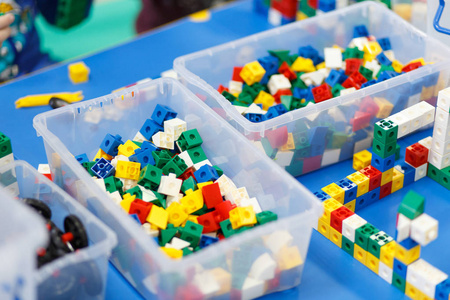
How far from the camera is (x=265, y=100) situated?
4.74ft

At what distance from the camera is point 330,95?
4.56ft

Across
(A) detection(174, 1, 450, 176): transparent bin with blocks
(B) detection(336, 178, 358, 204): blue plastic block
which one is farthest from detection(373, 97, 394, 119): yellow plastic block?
(B) detection(336, 178, 358, 204): blue plastic block

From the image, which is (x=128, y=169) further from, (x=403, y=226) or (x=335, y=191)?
(x=403, y=226)

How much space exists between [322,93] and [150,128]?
1.30ft

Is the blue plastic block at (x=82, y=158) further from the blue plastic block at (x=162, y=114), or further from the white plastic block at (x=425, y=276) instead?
the white plastic block at (x=425, y=276)

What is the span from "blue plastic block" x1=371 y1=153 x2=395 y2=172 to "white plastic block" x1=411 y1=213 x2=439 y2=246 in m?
0.28

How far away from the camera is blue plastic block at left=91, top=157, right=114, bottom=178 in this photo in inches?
47.2

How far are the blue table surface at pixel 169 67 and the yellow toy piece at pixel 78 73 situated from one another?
0.02 m

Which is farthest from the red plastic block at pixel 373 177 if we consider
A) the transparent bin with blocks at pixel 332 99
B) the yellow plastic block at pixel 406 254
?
the yellow plastic block at pixel 406 254

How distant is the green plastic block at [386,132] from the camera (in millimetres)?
1148

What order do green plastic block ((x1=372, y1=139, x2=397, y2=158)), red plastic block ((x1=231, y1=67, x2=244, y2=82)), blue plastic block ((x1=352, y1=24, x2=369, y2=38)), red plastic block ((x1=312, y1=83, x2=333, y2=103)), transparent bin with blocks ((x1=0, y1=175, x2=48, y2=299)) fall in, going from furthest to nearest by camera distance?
blue plastic block ((x1=352, y1=24, x2=369, y2=38)) < red plastic block ((x1=231, y1=67, x2=244, y2=82)) < red plastic block ((x1=312, y1=83, x2=333, y2=103)) < green plastic block ((x1=372, y1=139, x2=397, y2=158)) < transparent bin with blocks ((x1=0, y1=175, x2=48, y2=299))

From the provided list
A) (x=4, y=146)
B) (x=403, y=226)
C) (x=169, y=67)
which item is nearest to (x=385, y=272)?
(x=403, y=226)

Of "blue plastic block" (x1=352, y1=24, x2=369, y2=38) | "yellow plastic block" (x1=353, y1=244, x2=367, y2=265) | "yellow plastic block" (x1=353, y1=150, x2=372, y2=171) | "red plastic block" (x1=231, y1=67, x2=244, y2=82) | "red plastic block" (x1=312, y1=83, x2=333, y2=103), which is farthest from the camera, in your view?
"blue plastic block" (x1=352, y1=24, x2=369, y2=38)

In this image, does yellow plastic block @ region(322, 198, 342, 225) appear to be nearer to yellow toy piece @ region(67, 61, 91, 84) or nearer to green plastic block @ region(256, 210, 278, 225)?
green plastic block @ region(256, 210, 278, 225)
